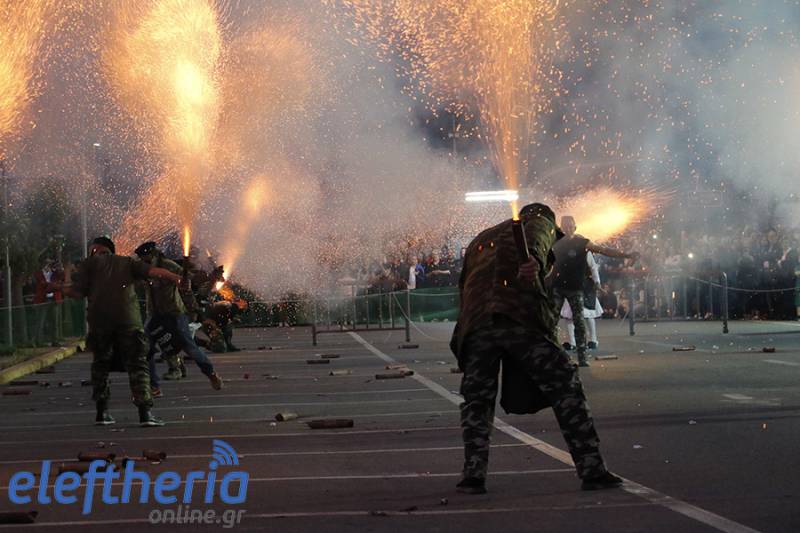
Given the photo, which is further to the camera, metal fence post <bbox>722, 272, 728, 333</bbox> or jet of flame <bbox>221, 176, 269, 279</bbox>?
jet of flame <bbox>221, 176, 269, 279</bbox>

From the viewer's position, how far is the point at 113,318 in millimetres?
13062

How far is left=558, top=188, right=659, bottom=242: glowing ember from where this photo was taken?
3506 centimetres

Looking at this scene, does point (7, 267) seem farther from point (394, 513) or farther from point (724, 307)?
point (394, 513)

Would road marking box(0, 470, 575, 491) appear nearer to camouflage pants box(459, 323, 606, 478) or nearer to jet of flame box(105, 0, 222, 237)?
Answer: camouflage pants box(459, 323, 606, 478)

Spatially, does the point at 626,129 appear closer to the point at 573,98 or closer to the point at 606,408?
the point at 573,98

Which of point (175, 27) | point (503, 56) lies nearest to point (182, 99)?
point (175, 27)

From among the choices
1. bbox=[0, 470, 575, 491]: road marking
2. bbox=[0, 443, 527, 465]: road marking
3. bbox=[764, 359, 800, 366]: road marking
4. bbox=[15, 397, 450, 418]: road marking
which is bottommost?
bbox=[0, 470, 575, 491]: road marking

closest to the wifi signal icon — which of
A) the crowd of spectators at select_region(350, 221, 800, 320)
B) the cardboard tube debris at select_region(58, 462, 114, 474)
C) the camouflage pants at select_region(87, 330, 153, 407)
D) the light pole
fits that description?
the cardboard tube debris at select_region(58, 462, 114, 474)

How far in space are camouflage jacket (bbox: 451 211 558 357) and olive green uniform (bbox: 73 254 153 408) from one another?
Result: 5.10 meters

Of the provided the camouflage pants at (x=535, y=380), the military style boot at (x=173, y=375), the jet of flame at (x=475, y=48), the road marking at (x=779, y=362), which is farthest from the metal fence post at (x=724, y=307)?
the camouflage pants at (x=535, y=380)

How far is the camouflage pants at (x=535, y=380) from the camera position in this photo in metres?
8.22

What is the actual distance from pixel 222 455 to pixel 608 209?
28300 millimetres

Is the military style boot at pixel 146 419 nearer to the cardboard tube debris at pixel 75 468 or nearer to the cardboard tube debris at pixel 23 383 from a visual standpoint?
the cardboard tube debris at pixel 75 468

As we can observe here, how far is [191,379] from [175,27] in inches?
324
